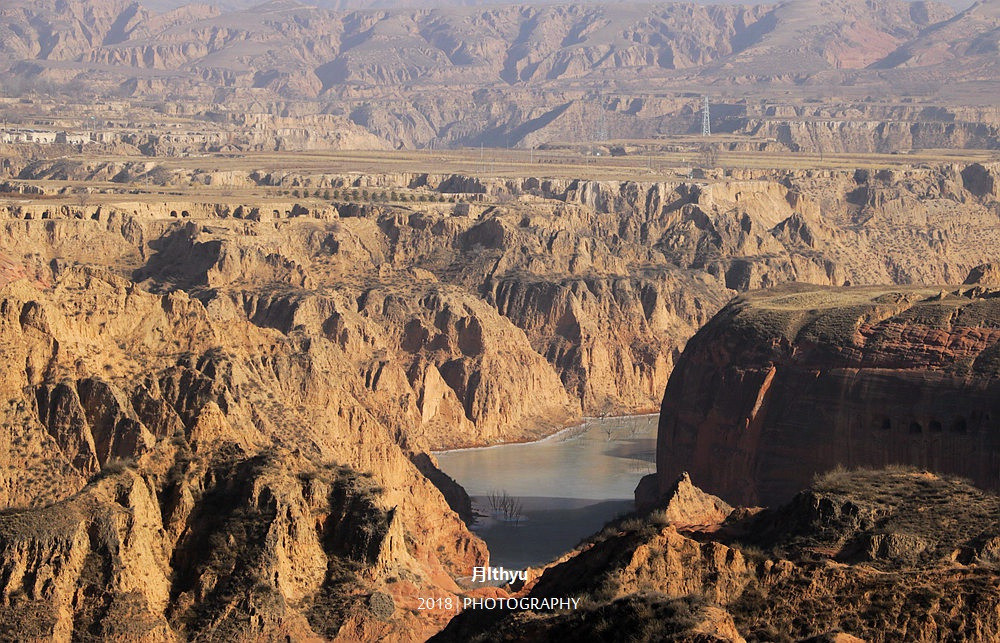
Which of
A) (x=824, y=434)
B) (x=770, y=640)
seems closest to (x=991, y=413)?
(x=824, y=434)

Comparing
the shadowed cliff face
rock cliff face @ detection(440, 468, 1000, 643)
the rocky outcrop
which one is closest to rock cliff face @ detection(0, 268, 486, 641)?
rock cliff face @ detection(440, 468, 1000, 643)

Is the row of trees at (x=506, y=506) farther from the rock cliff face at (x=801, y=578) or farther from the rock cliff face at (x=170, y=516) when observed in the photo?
the rock cliff face at (x=801, y=578)

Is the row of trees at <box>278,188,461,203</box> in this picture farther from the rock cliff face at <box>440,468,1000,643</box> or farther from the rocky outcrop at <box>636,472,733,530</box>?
the rock cliff face at <box>440,468,1000,643</box>

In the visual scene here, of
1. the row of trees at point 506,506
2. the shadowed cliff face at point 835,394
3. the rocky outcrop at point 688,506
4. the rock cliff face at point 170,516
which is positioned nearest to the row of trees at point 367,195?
the row of trees at point 506,506

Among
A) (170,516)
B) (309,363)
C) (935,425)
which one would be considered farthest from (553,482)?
(170,516)

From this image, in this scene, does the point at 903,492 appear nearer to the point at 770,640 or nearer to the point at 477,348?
the point at 770,640
